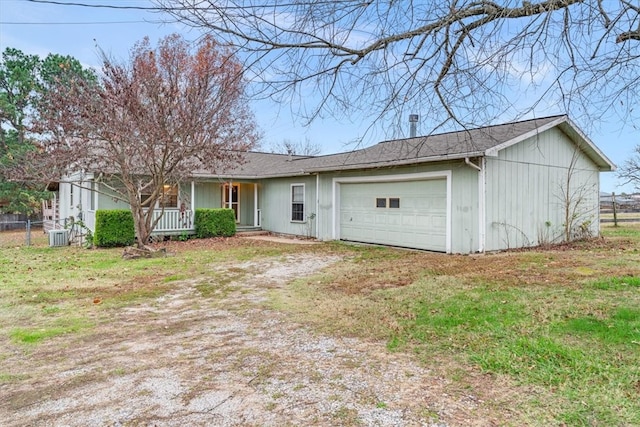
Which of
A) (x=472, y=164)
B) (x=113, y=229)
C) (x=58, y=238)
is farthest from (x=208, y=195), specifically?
(x=472, y=164)

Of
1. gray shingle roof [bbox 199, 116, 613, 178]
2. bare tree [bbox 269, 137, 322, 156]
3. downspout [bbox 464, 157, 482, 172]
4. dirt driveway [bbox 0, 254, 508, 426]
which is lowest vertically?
dirt driveway [bbox 0, 254, 508, 426]

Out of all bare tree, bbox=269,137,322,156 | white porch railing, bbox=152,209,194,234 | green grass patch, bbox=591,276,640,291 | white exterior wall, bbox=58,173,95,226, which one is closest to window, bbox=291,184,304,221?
white porch railing, bbox=152,209,194,234

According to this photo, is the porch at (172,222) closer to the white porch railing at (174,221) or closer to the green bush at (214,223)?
the white porch railing at (174,221)

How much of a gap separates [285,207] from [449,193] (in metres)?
7.69

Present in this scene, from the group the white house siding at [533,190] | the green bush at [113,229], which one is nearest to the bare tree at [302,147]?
the green bush at [113,229]

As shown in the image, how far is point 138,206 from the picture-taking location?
10789 mm

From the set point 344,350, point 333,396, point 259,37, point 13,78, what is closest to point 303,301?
point 344,350

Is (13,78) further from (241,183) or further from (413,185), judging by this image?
(413,185)

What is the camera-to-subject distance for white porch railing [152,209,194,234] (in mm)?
14188

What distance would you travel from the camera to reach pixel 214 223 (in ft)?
49.2

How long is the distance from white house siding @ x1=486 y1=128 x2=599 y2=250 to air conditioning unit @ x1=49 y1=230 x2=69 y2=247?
13.4m

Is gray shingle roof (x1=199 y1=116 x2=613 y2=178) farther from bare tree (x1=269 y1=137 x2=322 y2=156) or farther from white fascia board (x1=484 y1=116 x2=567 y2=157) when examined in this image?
bare tree (x1=269 y1=137 x2=322 y2=156)

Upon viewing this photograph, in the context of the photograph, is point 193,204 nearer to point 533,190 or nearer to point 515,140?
point 515,140

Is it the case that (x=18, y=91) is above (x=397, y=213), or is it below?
above
